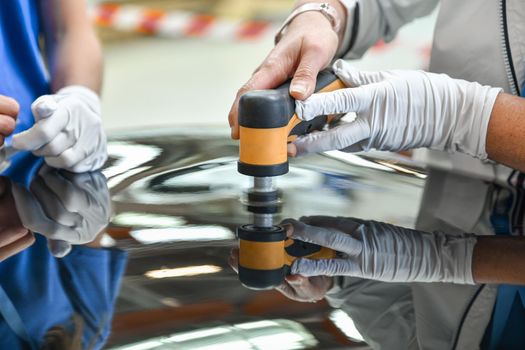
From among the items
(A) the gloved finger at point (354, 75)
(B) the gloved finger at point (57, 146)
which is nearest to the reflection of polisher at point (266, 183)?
(A) the gloved finger at point (354, 75)

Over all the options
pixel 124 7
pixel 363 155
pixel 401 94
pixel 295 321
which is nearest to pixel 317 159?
pixel 363 155

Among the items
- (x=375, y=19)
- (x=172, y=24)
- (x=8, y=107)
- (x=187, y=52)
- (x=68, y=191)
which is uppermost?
(x=375, y=19)

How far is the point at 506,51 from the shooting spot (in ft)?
4.18

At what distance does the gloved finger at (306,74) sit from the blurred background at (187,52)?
257cm

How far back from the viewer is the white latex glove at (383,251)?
811 millimetres

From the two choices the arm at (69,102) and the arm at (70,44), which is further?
the arm at (70,44)

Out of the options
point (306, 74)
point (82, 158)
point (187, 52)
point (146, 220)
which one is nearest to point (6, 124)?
point (82, 158)

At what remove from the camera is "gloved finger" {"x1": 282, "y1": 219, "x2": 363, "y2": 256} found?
0.89 meters

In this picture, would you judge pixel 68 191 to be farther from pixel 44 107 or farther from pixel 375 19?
pixel 375 19

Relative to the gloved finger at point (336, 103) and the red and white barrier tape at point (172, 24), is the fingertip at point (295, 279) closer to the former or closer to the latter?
the gloved finger at point (336, 103)

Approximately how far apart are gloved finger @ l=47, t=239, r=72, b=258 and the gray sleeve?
0.32m

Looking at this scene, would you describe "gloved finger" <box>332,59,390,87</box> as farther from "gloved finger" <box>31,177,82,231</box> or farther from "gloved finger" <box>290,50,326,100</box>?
"gloved finger" <box>31,177,82,231</box>

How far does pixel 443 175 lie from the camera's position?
1.30 metres

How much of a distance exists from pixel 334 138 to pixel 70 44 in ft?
2.43
